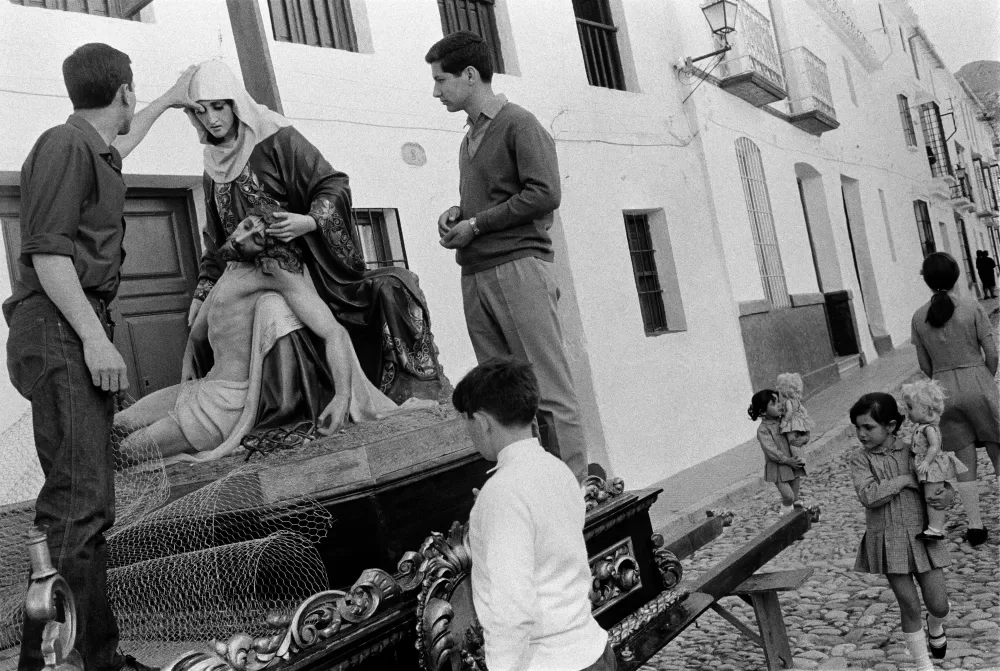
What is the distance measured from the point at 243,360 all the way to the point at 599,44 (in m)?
7.26

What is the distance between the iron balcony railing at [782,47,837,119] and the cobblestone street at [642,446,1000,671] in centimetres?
897

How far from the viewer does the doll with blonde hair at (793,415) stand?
5777 millimetres

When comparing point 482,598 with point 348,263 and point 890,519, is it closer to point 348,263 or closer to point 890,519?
point 348,263

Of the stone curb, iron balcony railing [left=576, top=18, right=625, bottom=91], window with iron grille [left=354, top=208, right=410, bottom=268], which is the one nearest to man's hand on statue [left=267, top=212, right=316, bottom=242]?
the stone curb

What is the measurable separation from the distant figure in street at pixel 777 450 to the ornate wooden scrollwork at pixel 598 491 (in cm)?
296

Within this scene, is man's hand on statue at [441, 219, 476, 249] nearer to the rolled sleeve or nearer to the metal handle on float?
the rolled sleeve

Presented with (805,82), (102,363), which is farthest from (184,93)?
(805,82)

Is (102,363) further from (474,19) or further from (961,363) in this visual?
(474,19)

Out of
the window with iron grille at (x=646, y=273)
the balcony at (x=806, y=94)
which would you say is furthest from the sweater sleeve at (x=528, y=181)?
the balcony at (x=806, y=94)

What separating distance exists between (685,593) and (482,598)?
1.33 m

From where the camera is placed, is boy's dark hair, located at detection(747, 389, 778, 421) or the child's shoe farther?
boy's dark hair, located at detection(747, 389, 778, 421)

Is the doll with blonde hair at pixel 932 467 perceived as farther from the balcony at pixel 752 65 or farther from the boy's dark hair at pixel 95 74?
the balcony at pixel 752 65

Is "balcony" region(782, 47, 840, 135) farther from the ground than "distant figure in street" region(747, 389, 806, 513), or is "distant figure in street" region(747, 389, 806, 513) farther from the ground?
"balcony" region(782, 47, 840, 135)

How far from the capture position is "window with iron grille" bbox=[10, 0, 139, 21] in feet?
16.0
